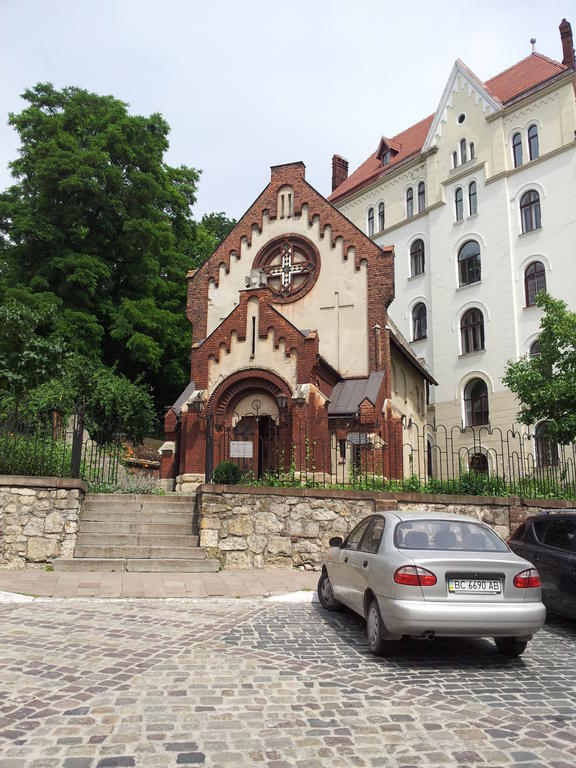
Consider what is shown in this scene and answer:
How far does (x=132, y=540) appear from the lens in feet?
40.4

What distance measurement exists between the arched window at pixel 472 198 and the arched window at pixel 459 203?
53cm

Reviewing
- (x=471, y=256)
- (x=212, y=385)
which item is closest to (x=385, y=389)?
(x=212, y=385)

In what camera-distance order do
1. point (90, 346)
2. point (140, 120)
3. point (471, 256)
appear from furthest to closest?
1. point (471, 256)
2. point (140, 120)
3. point (90, 346)

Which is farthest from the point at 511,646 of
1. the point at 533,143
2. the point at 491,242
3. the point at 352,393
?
the point at 533,143

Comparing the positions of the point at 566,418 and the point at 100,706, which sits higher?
the point at 566,418

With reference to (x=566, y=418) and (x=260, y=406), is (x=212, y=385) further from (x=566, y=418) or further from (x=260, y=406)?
(x=566, y=418)

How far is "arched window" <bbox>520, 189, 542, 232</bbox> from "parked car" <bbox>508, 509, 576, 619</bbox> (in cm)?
2695

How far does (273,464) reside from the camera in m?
20.8

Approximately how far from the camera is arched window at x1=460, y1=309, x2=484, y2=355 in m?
34.9

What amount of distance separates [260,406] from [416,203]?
2424 centimetres

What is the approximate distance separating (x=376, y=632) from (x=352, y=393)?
16515 millimetres

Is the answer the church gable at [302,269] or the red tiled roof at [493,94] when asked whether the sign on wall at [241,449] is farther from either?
the red tiled roof at [493,94]

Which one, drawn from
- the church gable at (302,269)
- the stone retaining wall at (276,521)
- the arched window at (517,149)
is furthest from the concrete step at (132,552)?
the arched window at (517,149)

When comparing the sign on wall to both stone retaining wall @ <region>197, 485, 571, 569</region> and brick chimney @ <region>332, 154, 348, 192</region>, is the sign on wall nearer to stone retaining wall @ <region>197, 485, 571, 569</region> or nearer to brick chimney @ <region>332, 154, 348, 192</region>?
stone retaining wall @ <region>197, 485, 571, 569</region>
